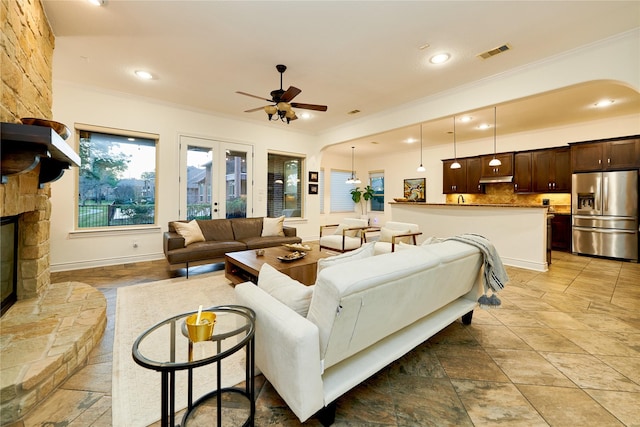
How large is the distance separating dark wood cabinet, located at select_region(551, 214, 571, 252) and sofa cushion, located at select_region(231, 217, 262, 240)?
260 inches

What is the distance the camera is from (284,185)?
6715 mm

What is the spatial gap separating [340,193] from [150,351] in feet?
27.7

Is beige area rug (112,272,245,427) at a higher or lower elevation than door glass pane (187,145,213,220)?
lower

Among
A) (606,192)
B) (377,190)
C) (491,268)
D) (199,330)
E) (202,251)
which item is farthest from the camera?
(377,190)

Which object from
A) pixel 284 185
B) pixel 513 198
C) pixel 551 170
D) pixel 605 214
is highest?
pixel 551 170

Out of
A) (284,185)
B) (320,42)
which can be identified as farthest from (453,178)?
(320,42)

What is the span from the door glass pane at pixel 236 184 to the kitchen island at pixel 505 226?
13.5ft

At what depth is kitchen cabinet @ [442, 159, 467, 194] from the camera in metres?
7.57

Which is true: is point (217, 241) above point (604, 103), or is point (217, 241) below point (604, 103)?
below

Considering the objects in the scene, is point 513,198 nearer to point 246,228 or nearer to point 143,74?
point 246,228

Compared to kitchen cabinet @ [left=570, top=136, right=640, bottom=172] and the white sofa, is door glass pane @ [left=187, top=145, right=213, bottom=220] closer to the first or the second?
the white sofa

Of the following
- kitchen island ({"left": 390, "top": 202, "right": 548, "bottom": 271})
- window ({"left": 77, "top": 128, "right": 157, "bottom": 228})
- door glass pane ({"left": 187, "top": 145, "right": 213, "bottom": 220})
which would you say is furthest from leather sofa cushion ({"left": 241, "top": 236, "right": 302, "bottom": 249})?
kitchen island ({"left": 390, "top": 202, "right": 548, "bottom": 271})

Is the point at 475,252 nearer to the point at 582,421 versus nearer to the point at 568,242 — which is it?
the point at 582,421

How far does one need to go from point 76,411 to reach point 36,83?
8.79 ft
